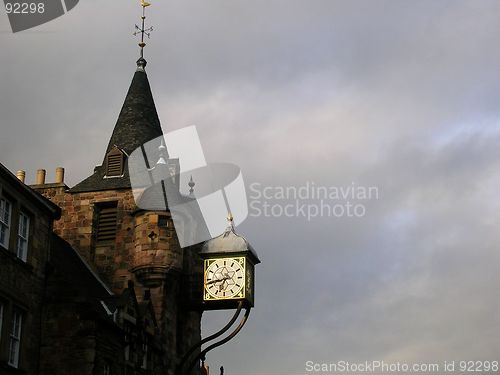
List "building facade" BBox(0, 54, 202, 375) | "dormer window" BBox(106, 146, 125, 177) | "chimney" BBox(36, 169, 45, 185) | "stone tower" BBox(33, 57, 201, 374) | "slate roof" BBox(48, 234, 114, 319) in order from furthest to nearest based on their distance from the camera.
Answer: "chimney" BBox(36, 169, 45, 185)
"dormer window" BBox(106, 146, 125, 177)
"stone tower" BBox(33, 57, 201, 374)
"slate roof" BBox(48, 234, 114, 319)
"building facade" BBox(0, 54, 202, 375)

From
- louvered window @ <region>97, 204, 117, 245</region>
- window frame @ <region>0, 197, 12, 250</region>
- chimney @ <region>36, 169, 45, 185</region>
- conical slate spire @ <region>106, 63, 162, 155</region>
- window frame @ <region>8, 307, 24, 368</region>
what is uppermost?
conical slate spire @ <region>106, 63, 162, 155</region>

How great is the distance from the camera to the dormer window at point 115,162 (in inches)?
1582

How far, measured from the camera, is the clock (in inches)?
1358

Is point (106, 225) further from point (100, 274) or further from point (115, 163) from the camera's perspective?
point (115, 163)

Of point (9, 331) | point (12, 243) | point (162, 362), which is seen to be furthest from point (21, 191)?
point (162, 362)

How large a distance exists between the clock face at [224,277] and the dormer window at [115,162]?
286 inches

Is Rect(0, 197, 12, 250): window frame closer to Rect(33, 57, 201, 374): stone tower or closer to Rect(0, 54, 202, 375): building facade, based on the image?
Rect(0, 54, 202, 375): building facade

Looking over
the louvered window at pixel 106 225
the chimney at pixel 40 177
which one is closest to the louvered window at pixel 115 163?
the louvered window at pixel 106 225

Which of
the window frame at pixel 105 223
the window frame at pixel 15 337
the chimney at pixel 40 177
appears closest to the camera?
the window frame at pixel 15 337

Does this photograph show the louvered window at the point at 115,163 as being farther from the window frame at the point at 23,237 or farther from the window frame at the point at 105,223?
the window frame at the point at 23,237

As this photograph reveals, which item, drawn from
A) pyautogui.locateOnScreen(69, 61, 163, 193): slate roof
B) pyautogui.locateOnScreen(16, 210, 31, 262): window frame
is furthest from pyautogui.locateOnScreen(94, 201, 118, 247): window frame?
pyautogui.locateOnScreen(16, 210, 31, 262): window frame

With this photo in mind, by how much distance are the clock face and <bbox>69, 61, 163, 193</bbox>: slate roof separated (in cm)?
639

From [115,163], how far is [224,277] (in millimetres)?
8440

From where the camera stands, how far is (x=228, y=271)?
114ft
